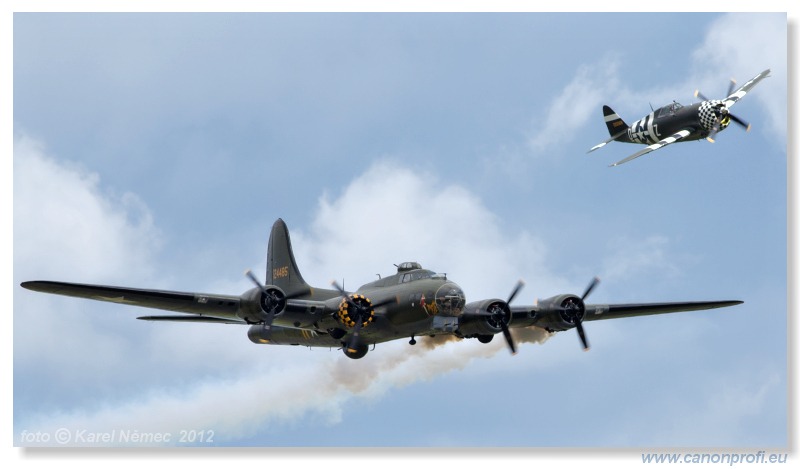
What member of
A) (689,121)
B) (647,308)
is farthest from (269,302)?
(689,121)

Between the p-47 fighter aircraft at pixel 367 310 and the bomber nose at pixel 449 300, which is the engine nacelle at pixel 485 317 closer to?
the p-47 fighter aircraft at pixel 367 310

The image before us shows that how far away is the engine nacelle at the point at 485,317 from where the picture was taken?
3597 centimetres

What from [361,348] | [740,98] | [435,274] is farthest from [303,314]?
[740,98]

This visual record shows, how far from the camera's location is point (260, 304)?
32.2m

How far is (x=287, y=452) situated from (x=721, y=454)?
1371 centimetres

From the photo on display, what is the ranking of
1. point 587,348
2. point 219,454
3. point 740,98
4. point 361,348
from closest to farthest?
point 219,454
point 361,348
point 587,348
point 740,98

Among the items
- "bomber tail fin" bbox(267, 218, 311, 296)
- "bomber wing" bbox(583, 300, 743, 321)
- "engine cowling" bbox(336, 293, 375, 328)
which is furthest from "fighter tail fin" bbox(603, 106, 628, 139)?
"engine cowling" bbox(336, 293, 375, 328)

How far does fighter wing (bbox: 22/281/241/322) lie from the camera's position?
30.1 m

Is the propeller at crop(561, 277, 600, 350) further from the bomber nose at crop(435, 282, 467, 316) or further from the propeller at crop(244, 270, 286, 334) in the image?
the propeller at crop(244, 270, 286, 334)

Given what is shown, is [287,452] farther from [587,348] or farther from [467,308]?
[587,348]

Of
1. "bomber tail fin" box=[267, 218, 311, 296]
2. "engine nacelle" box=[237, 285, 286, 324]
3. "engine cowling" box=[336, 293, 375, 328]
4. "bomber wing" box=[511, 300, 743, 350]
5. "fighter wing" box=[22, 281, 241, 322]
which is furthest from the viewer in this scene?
"bomber tail fin" box=[267, 218, 311, 296]

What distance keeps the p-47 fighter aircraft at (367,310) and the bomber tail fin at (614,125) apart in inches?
437

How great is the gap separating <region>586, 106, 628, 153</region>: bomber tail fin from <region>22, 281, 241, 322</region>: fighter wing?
73.4 ft
